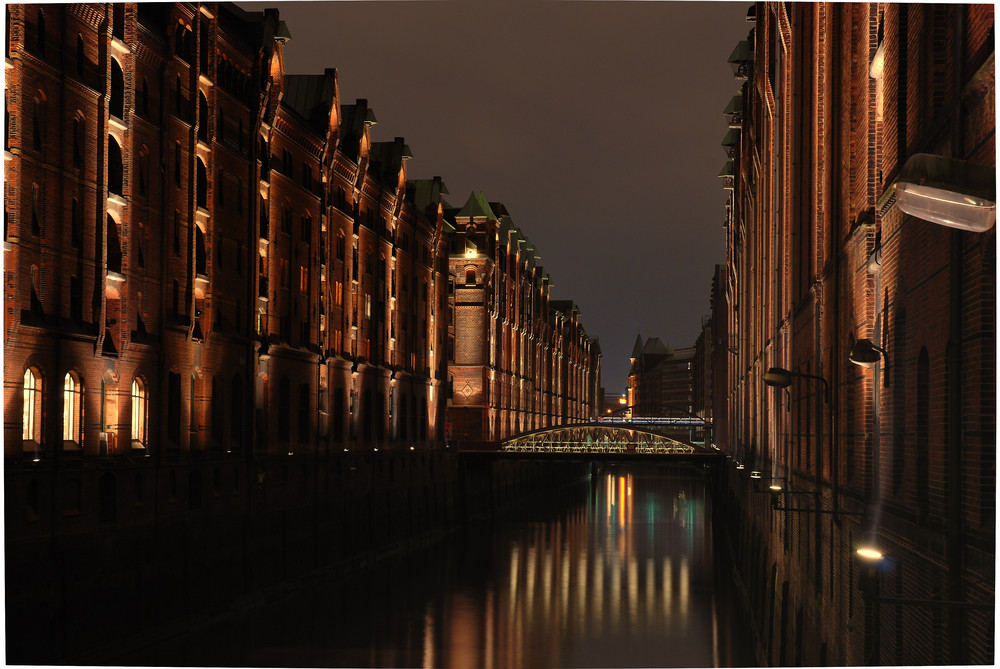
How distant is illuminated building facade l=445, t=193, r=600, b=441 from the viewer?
7869cm

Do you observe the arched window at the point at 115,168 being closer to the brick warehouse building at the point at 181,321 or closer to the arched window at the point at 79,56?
the brick warehouse building at the point at 181,321

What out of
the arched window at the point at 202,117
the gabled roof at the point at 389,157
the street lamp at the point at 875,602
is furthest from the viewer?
the gabled roof at the point at 389,157

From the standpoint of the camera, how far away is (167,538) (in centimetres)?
3047

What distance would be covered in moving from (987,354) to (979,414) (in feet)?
1.63

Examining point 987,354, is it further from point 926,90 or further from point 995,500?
point 926,90

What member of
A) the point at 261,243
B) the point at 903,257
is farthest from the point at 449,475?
the point at 903,257

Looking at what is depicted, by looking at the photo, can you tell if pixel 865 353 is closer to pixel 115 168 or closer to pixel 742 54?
pixel 115 168

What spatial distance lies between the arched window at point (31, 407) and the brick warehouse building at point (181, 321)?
0.06 meters

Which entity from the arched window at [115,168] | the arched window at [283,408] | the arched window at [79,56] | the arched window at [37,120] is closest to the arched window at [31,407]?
the arched window at [37,120]

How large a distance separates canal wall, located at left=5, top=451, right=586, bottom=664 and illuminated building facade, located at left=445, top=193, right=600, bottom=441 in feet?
83.3

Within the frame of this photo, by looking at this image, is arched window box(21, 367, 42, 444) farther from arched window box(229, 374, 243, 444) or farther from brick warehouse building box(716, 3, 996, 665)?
brick warehouse building box(716, 3, 996, 665)

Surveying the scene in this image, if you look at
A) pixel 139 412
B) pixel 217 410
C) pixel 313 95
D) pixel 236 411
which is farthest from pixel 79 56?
pixel 313 95

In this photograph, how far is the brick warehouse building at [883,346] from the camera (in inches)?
346

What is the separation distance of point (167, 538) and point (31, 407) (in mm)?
6955
